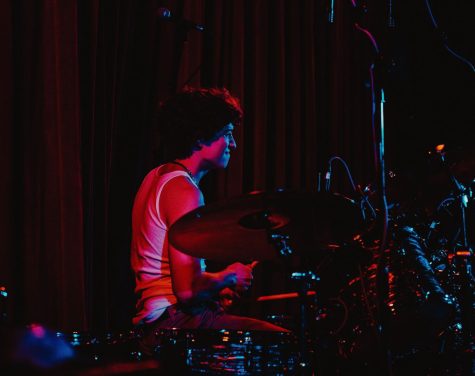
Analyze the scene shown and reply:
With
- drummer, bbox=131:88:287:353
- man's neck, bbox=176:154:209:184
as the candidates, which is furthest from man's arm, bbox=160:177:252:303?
man's neck, bbox=176:154:209:184

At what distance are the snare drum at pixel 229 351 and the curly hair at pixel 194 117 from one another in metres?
1.20

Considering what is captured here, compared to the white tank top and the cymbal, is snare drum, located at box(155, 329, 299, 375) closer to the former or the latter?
the cymbal

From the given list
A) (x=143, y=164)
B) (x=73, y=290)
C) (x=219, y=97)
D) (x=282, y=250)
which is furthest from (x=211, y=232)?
(x=143, y=164)

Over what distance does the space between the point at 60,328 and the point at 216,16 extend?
2316 mm

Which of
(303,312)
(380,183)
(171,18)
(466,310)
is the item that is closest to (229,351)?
(303,312)

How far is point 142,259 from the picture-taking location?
267 cm

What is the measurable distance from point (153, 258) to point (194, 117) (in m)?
0.74

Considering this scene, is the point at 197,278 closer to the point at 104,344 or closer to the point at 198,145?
the point at 104,344

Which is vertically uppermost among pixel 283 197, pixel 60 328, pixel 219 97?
pixel 219 97

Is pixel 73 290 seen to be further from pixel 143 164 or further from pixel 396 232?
pixel 396 232

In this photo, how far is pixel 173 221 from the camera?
2547 millimetres

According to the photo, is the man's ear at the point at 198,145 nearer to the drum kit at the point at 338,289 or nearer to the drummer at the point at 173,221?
the drummer at the point at 173,221

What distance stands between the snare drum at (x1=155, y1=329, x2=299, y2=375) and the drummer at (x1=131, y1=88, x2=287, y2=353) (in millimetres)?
112

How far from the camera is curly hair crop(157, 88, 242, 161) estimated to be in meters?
2.98
